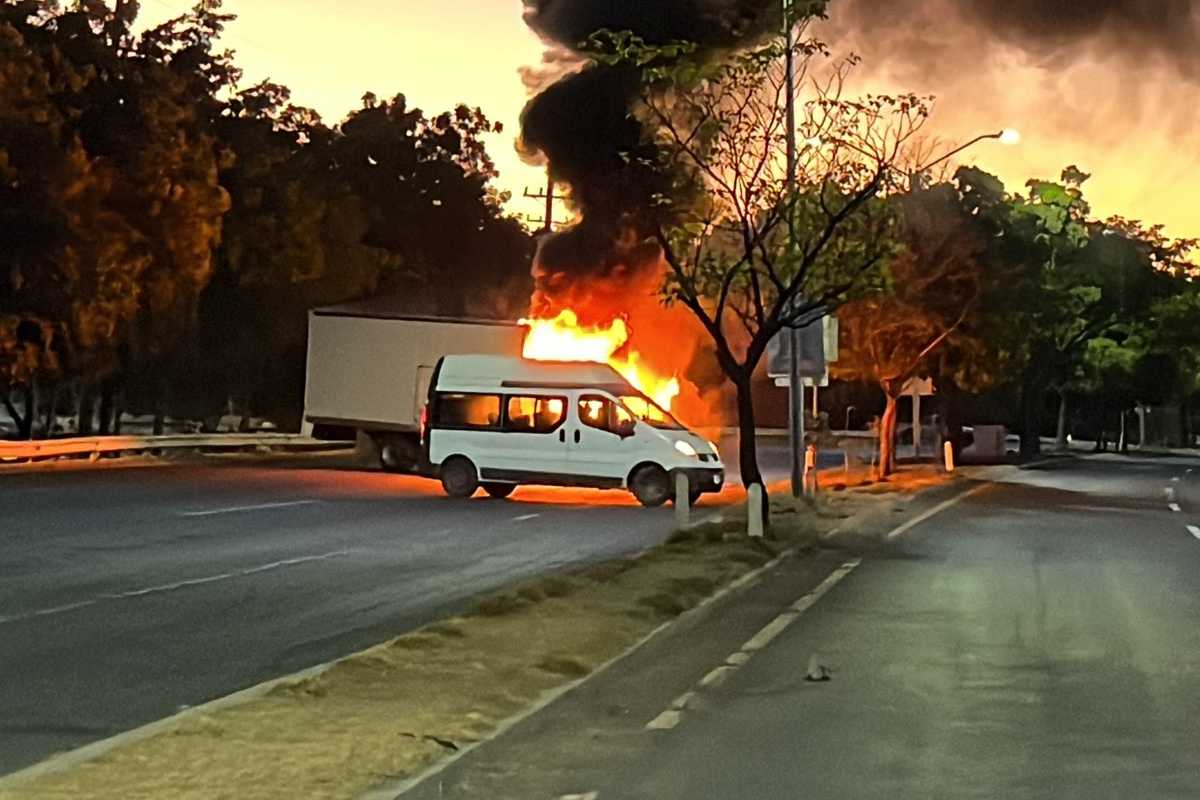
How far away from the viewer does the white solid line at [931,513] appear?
23.7 m

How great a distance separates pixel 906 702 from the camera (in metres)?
10.2

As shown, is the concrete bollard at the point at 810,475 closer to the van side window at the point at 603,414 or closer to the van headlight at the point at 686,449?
the van headlight at the point at 686,449

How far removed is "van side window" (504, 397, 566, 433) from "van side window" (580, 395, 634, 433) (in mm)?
394

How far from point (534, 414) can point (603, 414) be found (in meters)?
1.25

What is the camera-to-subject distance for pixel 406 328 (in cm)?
3644

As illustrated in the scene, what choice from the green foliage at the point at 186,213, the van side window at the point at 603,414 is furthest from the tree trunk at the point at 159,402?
the van side window at the point at 603,414

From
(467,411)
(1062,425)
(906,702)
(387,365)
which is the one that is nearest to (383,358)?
(387,365)

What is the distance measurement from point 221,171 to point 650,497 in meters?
22.8

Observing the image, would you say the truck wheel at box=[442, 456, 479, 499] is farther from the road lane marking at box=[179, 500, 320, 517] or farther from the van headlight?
the van headlight

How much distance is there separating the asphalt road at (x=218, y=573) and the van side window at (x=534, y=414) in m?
1.25

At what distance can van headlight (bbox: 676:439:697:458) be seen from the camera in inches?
1059

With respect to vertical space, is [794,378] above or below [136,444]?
above

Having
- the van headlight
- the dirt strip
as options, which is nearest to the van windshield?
the van headlight

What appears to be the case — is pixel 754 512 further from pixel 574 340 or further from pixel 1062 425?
pixel 1062 425
